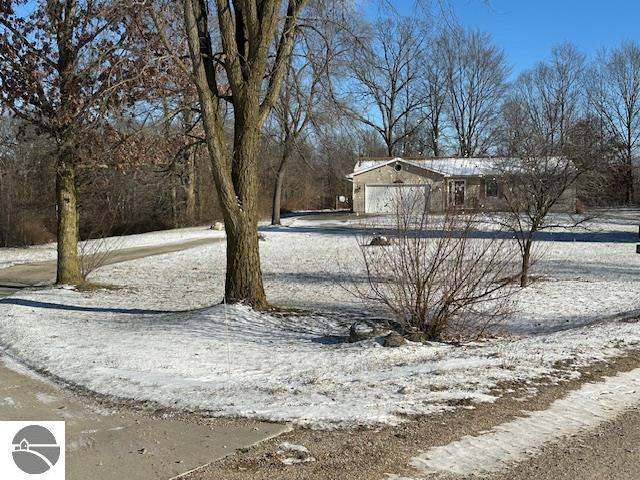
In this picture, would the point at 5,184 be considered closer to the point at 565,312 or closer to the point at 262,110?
the point at 262,110

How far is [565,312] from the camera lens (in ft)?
36.8

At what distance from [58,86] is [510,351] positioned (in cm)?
1091

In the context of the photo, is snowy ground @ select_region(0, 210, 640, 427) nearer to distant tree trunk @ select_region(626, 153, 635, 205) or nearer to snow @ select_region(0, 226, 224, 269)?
snow @ select_region(0, 226, 224, 269)

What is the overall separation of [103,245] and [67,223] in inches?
416

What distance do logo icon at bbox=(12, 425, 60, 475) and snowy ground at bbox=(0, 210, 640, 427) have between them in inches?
52.0

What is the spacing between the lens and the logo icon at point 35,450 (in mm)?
4105

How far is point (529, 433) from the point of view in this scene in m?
4.84

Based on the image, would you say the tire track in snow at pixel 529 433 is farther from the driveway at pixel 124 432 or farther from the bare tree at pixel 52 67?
the bare tree at pixel 52 67

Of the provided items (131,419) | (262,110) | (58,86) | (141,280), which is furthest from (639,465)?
(141,280)

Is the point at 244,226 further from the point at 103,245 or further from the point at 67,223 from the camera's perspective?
the point at 103,245

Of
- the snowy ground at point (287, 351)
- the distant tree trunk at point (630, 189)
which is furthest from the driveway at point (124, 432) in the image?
the distant tree trunk at point (630, 189)
